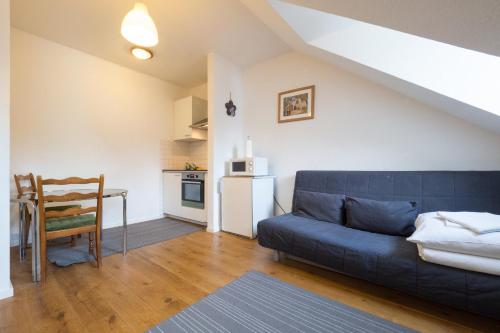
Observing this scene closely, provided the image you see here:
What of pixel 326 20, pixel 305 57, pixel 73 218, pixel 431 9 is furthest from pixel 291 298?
pixel 305 57

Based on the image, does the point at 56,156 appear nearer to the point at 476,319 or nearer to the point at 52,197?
the point at 52,197

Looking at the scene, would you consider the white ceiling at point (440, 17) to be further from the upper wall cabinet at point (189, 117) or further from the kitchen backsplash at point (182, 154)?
the kitchen backsplash at point (182, 154)

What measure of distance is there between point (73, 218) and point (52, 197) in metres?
0.51

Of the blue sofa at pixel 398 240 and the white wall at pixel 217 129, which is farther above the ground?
the white wall at pixel 217 129

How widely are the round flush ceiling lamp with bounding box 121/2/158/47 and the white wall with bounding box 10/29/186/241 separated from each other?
1.55m

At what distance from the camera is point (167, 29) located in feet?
8.04

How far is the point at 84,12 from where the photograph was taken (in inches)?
86.0

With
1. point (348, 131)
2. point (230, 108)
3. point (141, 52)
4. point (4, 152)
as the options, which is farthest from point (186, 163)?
point (348, 131)

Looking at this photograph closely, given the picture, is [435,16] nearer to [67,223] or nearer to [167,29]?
[167,29]

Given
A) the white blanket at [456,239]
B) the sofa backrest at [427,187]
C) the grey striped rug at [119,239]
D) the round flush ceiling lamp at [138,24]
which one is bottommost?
the grey striped rug at [119,239]

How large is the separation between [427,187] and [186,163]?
367 cm

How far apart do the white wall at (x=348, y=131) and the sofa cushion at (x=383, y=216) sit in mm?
543

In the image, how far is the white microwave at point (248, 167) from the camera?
2710 mm

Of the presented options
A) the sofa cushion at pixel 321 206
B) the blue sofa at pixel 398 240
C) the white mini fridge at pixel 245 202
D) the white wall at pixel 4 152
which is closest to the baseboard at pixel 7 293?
the white wall at pixel 4 152
